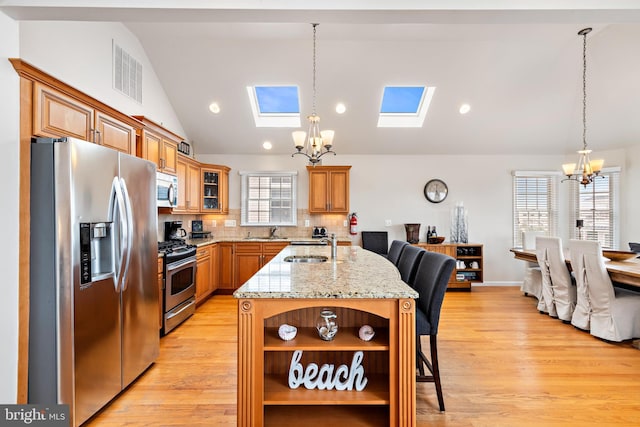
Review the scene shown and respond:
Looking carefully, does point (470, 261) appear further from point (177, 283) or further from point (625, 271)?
point (177, 283)

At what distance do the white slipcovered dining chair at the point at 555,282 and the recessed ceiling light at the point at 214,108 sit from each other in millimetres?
4959

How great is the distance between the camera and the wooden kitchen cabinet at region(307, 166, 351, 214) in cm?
548

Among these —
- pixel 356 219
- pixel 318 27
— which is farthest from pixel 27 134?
pixel 356 219

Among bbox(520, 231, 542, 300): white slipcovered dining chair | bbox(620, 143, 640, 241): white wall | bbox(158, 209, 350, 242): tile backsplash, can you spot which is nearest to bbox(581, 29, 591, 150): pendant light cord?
bbox(620, 143, 640, 241): white wall

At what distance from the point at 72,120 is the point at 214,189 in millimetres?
3317

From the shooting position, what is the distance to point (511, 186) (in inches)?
226

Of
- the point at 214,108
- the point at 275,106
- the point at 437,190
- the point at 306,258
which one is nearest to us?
the point at 306,258

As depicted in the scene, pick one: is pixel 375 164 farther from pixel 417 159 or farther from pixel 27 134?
pixel 27 134

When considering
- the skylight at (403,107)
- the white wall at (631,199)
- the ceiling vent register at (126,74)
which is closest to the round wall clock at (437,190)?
the skylight at (403,107)

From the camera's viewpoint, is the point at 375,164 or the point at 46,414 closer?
the point at 46,414

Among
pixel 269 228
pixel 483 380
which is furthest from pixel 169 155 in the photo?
pixel 483 380

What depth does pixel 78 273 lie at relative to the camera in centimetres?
186

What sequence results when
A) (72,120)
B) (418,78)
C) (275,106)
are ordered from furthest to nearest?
(275,106), (418,78), (72,120)

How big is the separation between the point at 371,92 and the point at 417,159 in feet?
5.72
